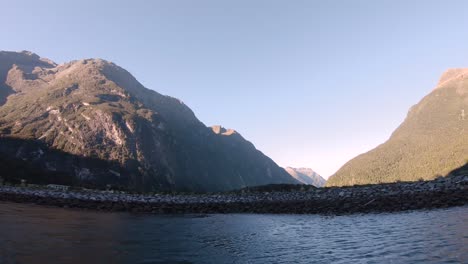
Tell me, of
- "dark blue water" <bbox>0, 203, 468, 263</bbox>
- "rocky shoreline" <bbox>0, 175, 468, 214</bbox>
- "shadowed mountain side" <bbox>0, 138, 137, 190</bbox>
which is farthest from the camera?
"shadowed mountain side" <bbox>0, 138, 137, 190</bbox>

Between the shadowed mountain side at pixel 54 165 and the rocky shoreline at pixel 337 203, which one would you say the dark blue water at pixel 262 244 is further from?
the shadowed mountain side at pixel 54 165

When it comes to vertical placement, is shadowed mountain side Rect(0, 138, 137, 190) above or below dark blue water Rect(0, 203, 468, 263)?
above

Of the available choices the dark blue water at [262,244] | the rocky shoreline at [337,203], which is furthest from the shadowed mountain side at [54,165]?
the dark blue water at [262,244]

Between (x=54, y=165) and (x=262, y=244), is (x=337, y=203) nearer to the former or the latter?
(x=262, y=244)

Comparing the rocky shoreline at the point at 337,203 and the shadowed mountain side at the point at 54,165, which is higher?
the shadowed mountain side at the point at 54,165

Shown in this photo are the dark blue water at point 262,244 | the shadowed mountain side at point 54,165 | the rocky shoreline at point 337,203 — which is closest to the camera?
the dark blue water at point 262,244

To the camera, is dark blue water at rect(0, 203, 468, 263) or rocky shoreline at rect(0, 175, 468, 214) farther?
rocky shoreline at rect(0, 175, 468, 214)

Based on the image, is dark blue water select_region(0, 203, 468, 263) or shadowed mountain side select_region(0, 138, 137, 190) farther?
Result: shadowed mountain side select_region(0, 138, 137, 190)

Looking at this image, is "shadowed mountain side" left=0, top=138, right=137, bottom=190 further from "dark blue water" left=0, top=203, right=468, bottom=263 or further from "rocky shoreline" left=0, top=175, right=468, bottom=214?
"dark blue water" left=0, top=203, right=468, bottom=263

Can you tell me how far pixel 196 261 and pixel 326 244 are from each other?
8294 millimetres

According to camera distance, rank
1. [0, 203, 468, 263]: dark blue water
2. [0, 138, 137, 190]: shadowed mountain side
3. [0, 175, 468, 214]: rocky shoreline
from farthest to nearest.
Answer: [0, 138, 137, 190]: shadowed mountain side
[0, 175, 468, 214]: rocky shoreline
[0, 203, 468, 263]: dark blue water

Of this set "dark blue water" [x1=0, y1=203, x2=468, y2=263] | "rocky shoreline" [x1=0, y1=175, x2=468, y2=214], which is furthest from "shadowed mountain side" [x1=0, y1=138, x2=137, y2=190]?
"dark blue water" [x1=0, y1=203, x2=468, y2=263]

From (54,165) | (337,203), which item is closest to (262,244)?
(337,203)

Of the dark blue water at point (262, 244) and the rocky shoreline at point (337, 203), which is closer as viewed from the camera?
the dark blue water at point (262, 244)
